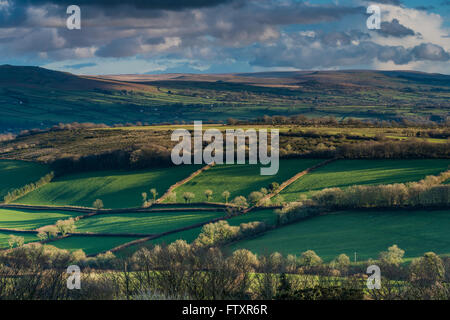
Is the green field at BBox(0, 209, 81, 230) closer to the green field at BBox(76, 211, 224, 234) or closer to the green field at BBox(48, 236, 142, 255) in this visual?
the green field at BBox(76, 211, 224, 234)

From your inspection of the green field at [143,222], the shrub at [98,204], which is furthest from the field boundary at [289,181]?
the shrub at [98,204]

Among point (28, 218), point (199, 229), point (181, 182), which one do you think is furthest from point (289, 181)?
point (28, 218)

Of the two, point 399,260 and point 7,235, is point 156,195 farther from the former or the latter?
point 399,260

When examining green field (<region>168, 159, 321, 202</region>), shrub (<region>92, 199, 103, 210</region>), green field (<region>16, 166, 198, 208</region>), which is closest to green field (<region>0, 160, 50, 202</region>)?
green field (<region>16, 166, 198, 208</region>)

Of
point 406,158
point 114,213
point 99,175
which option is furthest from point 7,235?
point 406,158

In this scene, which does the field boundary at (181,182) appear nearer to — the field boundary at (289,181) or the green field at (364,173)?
the field boundary at (289,181)
